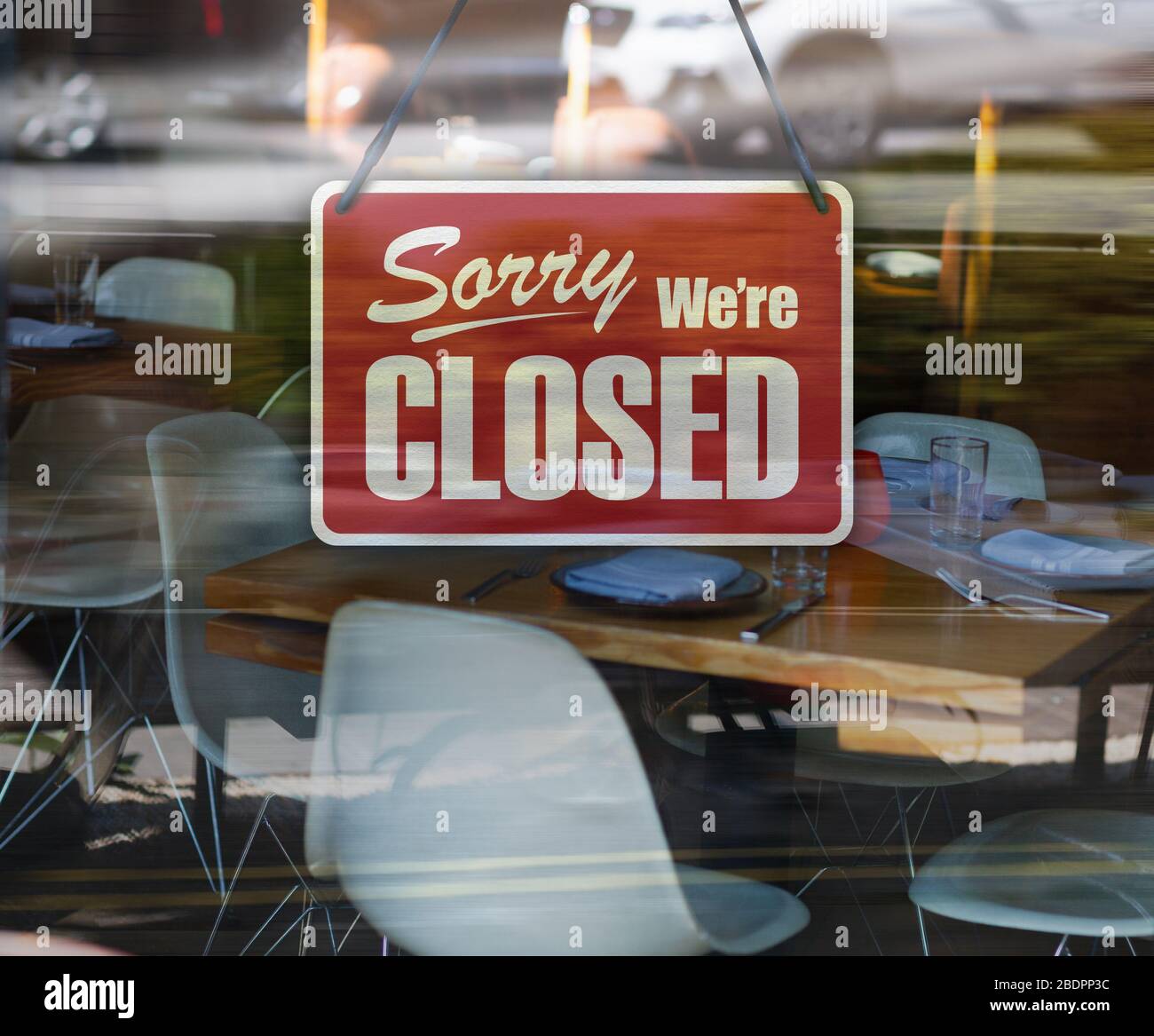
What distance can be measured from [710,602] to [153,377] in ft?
2.42

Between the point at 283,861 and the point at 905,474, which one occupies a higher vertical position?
the point at 905,474

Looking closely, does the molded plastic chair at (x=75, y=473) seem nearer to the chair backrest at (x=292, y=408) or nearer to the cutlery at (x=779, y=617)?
the chair backrest at (x=292, y=408)

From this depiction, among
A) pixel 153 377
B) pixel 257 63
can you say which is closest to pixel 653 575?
pixel 153 377

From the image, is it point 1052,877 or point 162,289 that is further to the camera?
point 1052,877

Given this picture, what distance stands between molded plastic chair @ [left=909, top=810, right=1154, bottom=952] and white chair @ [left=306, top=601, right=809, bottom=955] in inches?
8.6

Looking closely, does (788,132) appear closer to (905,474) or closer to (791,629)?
(905,474)

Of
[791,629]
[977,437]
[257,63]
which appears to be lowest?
[791,629]

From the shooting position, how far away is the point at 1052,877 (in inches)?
57.6

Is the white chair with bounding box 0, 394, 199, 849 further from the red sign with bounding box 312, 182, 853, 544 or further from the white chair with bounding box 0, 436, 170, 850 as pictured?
the red sign with bounding box 312, 182, 853, 544

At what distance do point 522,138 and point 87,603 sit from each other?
80 centimetres

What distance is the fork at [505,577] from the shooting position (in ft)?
4.46

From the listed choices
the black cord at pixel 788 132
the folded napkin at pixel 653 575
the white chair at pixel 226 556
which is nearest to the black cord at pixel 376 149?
the white chair at pixel 226 556
